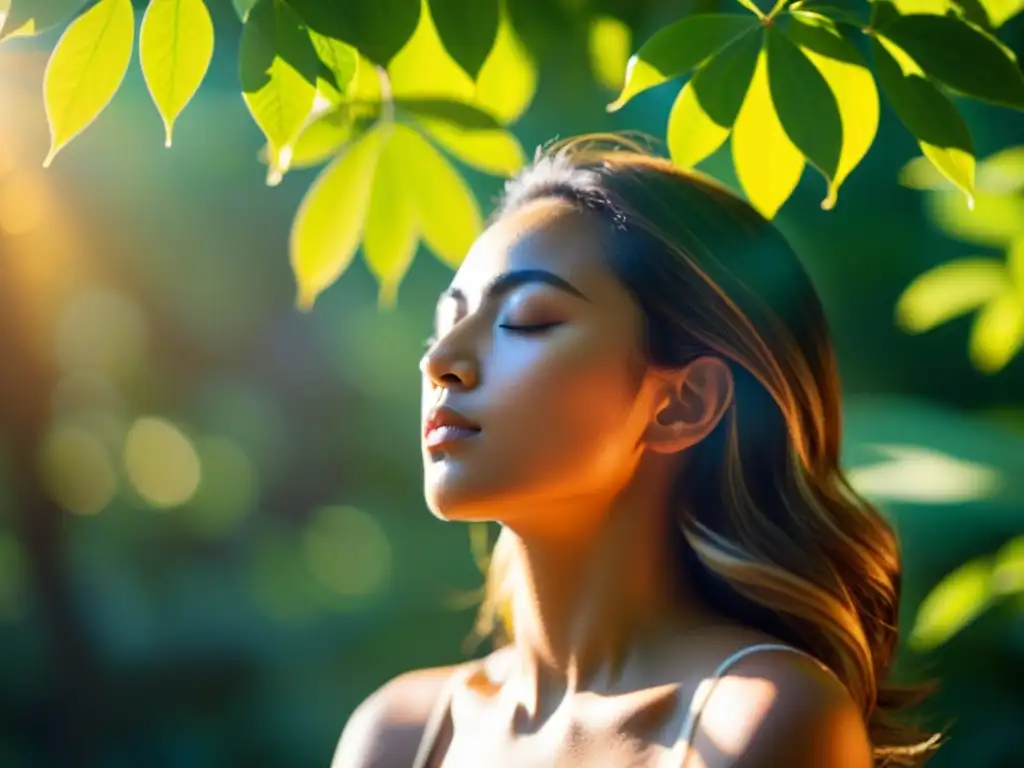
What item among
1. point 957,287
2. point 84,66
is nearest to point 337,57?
point 84,66

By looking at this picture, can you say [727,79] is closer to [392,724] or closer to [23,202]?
[392,724]

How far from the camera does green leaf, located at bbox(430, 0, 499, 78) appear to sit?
75 cm

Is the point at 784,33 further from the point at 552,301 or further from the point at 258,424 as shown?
the point at 258,424

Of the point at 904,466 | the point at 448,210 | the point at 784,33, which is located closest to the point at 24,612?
the point at 448,210

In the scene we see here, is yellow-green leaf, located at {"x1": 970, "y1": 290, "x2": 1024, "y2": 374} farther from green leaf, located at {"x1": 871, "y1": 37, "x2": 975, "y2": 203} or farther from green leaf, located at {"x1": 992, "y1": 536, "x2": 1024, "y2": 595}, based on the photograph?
green leaf, located at {"x1": 871, "y1": 37, "x2": 975, "y2": 203}

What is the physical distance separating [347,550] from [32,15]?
1.16 metres

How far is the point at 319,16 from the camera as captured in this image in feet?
2.32

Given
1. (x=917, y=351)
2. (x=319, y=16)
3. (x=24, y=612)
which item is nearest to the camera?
(x=319, y=16)

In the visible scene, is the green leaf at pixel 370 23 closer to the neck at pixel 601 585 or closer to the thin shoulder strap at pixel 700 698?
the neck at pixel 601 585

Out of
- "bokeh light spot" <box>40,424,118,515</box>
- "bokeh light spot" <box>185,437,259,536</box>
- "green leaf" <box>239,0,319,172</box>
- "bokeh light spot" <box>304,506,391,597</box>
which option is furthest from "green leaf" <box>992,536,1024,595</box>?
"bokeh light spot" <box>40,424,118,515</box>

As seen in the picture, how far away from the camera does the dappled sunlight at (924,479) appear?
1.29 metres

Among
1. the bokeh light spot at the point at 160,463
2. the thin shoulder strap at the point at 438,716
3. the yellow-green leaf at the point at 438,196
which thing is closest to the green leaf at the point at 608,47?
the yellow-green leaf at the point at 438,196

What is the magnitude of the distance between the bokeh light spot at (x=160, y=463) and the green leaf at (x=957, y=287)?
3.38ft

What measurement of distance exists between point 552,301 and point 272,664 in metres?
1.05
